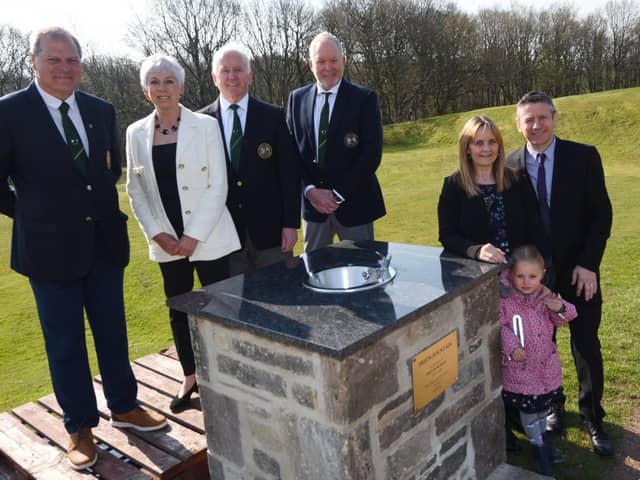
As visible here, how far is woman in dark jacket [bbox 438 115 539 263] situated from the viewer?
3.22 m

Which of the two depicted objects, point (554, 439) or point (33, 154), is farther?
point (554, 439)

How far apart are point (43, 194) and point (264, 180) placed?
1.32 meters

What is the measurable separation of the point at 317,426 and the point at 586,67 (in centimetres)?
4028

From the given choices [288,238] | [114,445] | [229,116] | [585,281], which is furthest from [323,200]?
[114,445]

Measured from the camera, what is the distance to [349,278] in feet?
9.49

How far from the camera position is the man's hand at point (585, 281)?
10.5ft

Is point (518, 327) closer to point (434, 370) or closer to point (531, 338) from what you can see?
point (531, 338)

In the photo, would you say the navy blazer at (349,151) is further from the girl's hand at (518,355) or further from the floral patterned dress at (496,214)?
Result: the girl's hand at (518,355)

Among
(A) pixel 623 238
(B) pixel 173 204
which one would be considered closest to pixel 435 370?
(B) pixel 173 204

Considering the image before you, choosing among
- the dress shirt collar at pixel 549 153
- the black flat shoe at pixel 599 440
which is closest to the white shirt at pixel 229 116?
the dress shirt collar at pixel 549 153

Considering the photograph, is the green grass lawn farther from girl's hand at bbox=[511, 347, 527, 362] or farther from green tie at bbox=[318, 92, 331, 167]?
green tie at bbox=[318, 92, 331, 167]

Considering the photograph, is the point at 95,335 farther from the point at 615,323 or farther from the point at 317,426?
the point at 615,323

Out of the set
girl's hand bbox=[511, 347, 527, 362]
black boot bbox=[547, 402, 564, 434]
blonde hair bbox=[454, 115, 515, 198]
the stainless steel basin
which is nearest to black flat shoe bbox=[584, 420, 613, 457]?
black boot bbox=[547, 402, 564, 434]

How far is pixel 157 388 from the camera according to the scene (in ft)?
12.4
